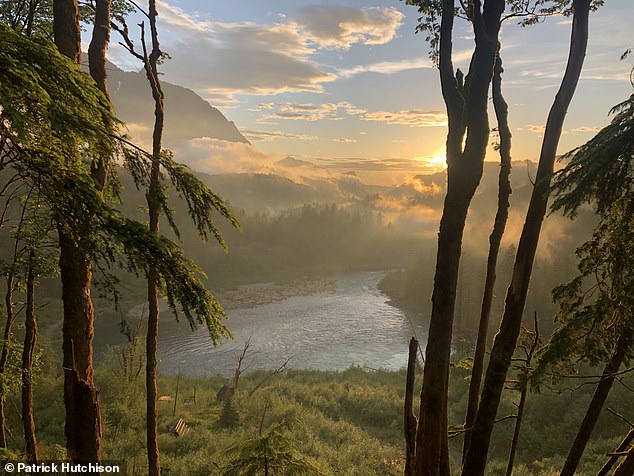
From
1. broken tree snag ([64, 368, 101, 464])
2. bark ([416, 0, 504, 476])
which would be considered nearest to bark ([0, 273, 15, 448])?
broken tree snag ([64, 368, 101, 464])

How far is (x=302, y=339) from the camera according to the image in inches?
1410

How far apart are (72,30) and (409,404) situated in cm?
511

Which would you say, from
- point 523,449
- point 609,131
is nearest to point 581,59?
point 609,131

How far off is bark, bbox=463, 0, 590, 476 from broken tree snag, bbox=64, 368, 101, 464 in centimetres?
393

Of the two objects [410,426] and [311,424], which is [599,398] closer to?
[410,426]

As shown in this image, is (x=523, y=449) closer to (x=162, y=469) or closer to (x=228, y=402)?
(x=228, y=402)

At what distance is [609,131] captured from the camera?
10.5 ft

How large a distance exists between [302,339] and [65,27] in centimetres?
3419

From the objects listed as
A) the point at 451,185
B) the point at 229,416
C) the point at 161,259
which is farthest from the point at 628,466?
the point at 229,416

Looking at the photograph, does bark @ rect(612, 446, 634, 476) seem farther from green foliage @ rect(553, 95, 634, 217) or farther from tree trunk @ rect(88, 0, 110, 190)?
tree trunk @ rect(88, 0, 110, 190)

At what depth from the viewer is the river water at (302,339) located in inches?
1170

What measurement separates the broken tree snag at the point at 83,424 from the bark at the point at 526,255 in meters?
3.93

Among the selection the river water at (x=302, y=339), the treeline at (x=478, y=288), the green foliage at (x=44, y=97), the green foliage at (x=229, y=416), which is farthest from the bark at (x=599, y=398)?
the treeline at (x=478, y=288)

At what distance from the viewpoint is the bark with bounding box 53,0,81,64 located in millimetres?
3697
